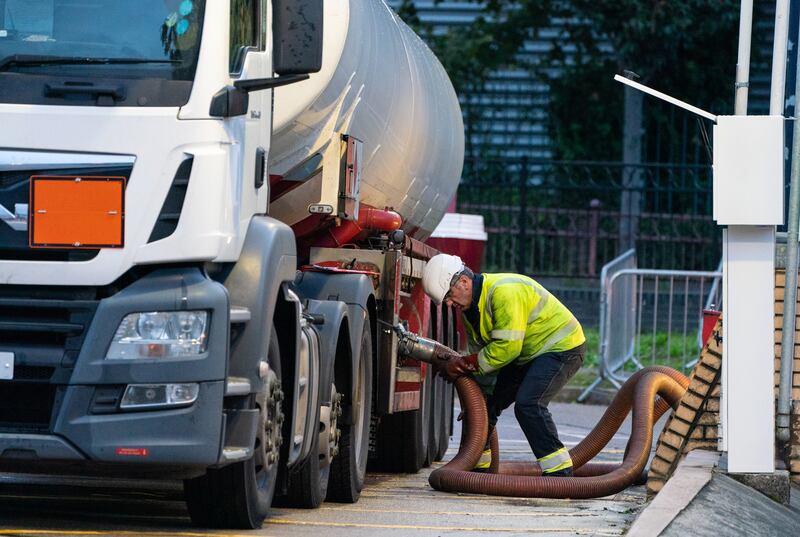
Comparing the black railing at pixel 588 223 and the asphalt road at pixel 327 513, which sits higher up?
the black railing at pixel 588 223

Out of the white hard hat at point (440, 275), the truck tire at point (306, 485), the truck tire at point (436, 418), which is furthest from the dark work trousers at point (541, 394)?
the truck tire at point (306, 485)

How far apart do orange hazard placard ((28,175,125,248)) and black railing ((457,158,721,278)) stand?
16137 millimetres

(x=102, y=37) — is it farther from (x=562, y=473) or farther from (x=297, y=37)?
(x=562, y=473)

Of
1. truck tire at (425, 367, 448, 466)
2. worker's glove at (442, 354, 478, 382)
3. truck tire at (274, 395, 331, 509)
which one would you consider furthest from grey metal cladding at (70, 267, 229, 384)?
truck tire at (425, 367, 448, 466)

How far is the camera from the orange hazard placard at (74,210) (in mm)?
6336

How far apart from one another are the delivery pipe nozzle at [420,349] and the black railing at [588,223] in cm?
1216

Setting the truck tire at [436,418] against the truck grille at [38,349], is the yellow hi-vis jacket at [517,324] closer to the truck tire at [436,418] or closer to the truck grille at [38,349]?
the truck tire at [436,418]

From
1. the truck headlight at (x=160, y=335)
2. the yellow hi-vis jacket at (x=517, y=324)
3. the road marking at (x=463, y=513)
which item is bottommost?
the road marking at (x=463, y=513)

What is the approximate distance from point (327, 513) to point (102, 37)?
267 cm

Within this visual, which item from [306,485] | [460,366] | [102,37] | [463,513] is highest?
[102,37]

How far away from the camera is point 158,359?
20.6 ft

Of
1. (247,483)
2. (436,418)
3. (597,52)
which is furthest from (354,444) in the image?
(597,52)

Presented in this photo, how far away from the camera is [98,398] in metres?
6.27

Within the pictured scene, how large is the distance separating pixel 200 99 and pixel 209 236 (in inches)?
21.2
